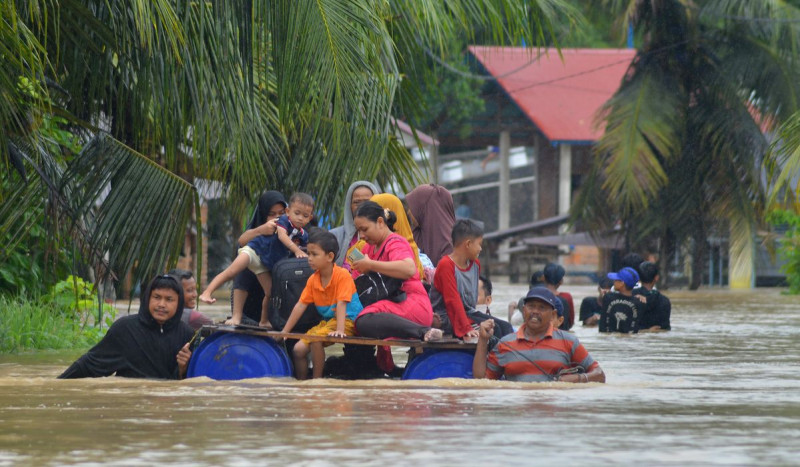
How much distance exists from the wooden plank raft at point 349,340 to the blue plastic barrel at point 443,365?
0.08 metres

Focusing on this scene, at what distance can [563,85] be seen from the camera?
150 feet

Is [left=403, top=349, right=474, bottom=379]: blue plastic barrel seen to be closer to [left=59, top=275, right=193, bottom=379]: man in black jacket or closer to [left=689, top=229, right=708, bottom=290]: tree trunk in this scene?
[left=59, top=275, right=193, bottom=379]: man in black jacket

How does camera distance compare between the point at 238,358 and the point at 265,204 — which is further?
the point at 265,204

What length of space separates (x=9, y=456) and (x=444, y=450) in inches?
70.9

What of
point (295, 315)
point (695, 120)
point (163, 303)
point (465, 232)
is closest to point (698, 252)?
point (695, 120)

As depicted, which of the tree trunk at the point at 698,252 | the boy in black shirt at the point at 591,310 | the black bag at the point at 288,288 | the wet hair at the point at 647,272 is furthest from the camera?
the tree trunk at the point at 698,252

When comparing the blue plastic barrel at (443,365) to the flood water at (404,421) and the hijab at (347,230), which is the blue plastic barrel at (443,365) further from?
the hijab at (347,230)

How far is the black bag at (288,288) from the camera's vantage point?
10.4 m

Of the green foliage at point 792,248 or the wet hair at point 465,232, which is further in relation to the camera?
the green foliage at point 792,248

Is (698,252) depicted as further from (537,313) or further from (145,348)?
(145,348)

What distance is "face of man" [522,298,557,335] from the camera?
9797mm

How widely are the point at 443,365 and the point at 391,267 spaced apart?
0.72m

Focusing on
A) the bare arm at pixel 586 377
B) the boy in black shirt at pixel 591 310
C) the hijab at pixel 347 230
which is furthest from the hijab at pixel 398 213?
the boy in black shirt at pixel 591 310

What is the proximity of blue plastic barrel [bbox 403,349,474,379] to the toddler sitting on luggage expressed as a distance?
118 centimetres
